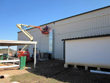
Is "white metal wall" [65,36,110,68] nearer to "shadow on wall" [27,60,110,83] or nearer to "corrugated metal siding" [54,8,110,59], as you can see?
"shadow on wall" [27,60,110,83]

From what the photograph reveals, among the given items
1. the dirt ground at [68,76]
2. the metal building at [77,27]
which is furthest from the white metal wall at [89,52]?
the metal building at [77,27]

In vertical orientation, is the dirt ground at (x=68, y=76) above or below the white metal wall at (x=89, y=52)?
below

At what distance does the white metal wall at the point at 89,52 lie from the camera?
23.1 ft

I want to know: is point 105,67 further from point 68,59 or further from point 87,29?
point 87,29

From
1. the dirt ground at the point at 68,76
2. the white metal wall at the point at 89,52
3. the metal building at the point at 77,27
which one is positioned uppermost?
the metal building at the point at 77,27

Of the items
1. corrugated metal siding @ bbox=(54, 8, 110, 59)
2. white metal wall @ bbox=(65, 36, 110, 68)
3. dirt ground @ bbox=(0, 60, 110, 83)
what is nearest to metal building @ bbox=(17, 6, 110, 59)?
corrugated metal siding @ bbox=(54, 8, 110, 59)

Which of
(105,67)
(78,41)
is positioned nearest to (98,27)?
(78,41)

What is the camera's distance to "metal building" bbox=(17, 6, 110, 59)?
35.1ft

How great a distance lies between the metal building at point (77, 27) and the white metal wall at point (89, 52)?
13.2ft

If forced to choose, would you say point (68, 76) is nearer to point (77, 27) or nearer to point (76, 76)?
point (76, 76)

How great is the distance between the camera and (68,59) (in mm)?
8773

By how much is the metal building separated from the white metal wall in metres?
4.01

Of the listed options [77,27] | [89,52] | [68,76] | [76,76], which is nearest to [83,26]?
[77,27]

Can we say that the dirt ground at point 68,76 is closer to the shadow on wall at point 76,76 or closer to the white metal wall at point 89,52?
the shadow on wall at point 76,76
